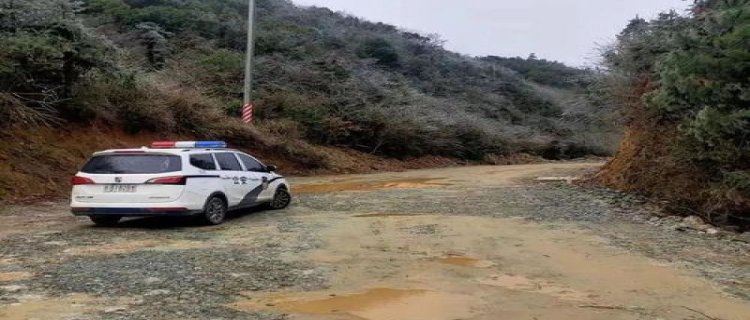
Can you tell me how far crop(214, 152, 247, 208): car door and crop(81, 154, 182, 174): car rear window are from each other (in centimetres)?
128

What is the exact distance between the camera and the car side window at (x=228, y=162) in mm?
12721

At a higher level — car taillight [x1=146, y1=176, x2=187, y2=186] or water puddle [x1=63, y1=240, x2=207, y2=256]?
car taillight [x1=146, y1=176, x2=187, y2=186]

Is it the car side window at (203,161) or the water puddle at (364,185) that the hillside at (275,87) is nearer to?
the water puddle at (364,185)

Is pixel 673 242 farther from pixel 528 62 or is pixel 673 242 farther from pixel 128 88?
pixel 528 62

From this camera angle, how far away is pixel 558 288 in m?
7.53

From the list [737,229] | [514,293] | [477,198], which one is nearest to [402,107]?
[477,198]

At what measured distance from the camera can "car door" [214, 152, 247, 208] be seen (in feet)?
41.4

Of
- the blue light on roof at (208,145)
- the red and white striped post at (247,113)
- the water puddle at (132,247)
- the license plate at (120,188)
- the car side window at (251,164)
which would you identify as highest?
the red and white striped post at (247,113)

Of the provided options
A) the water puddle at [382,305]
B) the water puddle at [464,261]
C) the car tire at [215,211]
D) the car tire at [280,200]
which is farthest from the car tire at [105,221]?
the water puddle at [382,305]

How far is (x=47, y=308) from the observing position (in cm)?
623

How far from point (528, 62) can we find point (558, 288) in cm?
8979

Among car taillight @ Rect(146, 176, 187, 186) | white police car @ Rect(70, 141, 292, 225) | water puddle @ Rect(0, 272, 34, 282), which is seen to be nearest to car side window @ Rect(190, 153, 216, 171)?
white police car @ Rect(70, 141, 292, 225)

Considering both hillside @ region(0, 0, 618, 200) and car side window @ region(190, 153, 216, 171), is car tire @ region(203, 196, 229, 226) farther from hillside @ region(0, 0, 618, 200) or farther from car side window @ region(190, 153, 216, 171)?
hillside @ region(0, 0, 618, 200)

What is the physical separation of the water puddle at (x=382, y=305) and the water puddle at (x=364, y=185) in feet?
41.3
